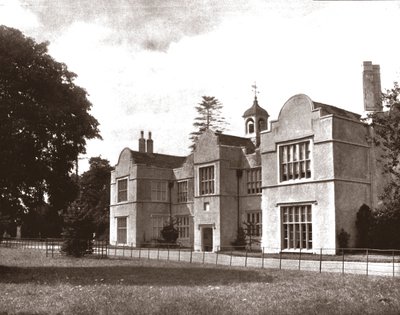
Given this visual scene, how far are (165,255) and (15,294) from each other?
59.3 ft

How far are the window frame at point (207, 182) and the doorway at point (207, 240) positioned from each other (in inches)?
106

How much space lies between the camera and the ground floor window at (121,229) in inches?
1768

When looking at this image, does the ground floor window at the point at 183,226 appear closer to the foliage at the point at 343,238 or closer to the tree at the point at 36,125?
the foliage at the point at 343,238

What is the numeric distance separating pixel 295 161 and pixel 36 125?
14.8m

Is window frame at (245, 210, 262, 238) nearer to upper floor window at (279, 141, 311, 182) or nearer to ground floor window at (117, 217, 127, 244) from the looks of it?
upper floor window at (279, 141, 311, 182)

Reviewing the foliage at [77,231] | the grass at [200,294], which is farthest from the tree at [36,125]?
the foliage at [77,231]

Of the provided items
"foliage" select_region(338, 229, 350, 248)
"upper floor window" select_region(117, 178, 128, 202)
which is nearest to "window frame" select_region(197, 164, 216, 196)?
"upper floor window" select_region(117, 178, 128, 202)

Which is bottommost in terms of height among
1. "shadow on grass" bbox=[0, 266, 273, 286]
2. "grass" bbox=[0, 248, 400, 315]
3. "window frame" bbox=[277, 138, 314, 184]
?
"shadow on grass" bbox=[0, 266, 273, 286]

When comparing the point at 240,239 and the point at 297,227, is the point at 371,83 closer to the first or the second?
the point at 297,227

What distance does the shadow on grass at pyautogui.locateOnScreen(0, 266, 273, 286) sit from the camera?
16453 mm

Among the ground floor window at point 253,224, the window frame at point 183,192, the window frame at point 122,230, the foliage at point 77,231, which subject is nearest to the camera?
the foliage at point 77,231

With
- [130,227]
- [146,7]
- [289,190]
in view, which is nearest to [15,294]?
[146,7]

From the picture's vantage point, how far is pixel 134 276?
18547 mm

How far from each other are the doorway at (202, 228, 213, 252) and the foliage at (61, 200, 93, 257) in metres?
8.75
